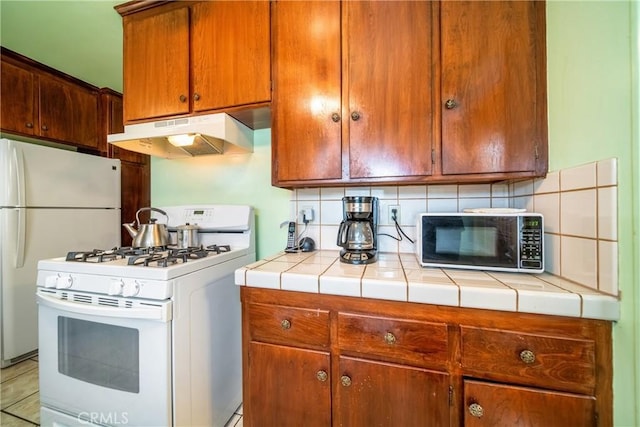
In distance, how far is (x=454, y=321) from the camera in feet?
2.65

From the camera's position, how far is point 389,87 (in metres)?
1.08

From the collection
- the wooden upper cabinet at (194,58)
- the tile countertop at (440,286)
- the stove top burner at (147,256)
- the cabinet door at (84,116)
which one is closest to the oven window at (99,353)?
the stove top burner at (147,256)

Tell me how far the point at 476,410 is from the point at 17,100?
355 cm

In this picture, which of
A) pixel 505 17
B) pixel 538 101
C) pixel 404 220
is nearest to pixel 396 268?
pixel 404 220

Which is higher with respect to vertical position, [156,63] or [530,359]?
[156,63]

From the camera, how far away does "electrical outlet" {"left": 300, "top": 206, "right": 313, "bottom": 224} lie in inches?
60.3

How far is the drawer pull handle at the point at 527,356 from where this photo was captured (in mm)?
745

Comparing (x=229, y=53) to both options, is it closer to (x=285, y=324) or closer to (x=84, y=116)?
(x=285, y=324)

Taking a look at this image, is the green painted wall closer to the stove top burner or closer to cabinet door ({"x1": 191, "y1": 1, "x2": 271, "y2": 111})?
cabinet door ({"x1": 191, "y1": 1, "x2": 271, "y2": 111})

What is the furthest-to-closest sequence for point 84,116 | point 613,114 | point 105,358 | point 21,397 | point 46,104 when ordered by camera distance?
point 84,116 < point 46,104 < point 21,397 < point 105,358 < point 613,114

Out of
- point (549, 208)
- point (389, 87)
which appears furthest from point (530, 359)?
point (389, 87)

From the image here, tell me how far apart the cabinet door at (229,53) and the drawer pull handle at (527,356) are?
147 centimetres

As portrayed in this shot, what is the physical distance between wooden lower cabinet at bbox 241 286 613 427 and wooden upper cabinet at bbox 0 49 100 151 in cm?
259

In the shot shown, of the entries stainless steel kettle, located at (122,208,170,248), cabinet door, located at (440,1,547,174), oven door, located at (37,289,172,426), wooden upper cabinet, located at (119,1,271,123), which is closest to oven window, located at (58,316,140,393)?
oven door, located at (37,289,172,426)
